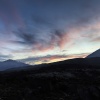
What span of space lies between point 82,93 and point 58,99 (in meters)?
9.42

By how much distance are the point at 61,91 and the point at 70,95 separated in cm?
568

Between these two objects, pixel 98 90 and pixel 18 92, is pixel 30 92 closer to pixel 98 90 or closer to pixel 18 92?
pixel 18 92

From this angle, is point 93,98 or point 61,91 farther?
point 61,91

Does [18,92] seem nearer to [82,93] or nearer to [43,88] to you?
[43,88]

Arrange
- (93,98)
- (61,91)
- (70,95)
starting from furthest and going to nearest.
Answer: (61,91) < (70,95) < (93,98)

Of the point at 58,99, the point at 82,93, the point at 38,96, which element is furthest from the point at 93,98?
the point at 38,96

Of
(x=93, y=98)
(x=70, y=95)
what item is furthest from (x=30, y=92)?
(x=93, y=98)

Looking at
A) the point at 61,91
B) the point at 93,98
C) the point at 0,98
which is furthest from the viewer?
the point at 61,91

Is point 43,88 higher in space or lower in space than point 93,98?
higher

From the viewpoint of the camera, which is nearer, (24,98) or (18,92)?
(24,98)

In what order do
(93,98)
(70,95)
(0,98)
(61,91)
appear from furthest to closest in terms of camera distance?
1. (61,91)
2. (70,95)
3. (93,98)
4. (0,98)

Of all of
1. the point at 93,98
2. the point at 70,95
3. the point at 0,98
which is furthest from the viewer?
the point at 70,95

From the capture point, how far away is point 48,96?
6034 cm

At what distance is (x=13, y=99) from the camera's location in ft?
179
